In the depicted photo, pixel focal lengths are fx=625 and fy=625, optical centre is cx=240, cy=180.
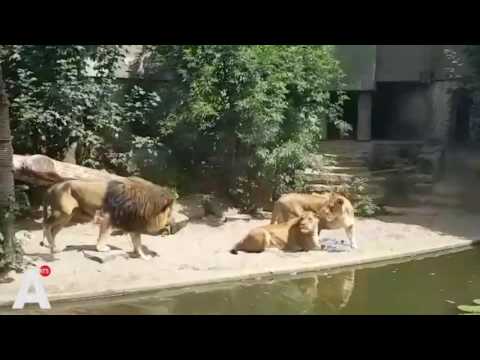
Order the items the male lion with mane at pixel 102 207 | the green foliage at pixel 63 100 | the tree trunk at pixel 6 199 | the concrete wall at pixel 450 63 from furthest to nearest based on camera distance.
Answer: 1. the concrete wall at pixel 450 63
2. the green foliage at pixel 63 100
3. the male lion with mane at pixel 102 207
4. the tree trunk at pixel 6 199

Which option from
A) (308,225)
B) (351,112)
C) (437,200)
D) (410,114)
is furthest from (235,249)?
(410,114)

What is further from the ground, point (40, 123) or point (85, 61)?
point (85, 61)

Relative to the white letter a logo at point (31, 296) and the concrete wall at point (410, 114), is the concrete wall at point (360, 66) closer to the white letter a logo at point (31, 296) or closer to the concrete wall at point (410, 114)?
the concrete wall at point (410, 114)

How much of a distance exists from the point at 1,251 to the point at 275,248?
2256 millimetres

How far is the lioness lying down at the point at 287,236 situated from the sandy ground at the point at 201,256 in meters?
0.11

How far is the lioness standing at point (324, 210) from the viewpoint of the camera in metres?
5.64

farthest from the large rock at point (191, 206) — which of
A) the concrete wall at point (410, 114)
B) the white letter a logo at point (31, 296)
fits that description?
the concrete wall at point (410, 114)
